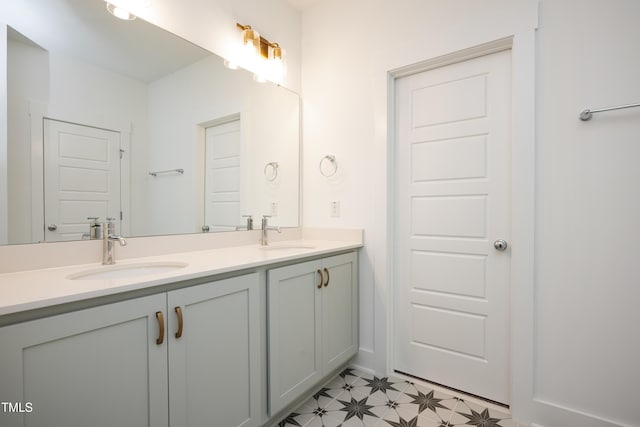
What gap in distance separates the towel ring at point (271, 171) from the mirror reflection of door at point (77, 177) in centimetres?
93

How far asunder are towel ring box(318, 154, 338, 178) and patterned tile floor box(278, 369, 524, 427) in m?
1.34

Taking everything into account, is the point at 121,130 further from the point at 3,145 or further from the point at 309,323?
the point at 309,323

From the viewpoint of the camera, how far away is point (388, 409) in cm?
170

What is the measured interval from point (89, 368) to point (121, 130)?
105 cm

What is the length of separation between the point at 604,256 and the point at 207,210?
1956 mm

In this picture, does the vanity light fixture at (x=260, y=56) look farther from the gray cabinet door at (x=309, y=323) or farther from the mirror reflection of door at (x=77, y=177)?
the gray cabinet door at (x=309, y=323)

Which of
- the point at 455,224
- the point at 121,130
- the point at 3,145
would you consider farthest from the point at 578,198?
the point at 3,145

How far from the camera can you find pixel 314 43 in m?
2.35

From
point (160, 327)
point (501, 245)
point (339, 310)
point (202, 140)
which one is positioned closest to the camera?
point (160, 327)

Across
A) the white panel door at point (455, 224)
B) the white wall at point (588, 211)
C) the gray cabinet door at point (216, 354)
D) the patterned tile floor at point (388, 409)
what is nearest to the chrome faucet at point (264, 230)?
the gray cabinet door at point (216, 354)

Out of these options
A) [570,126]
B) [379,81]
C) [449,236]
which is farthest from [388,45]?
[449,236]

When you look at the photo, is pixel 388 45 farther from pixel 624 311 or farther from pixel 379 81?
pixel 624 311

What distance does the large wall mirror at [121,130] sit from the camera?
1204 mm

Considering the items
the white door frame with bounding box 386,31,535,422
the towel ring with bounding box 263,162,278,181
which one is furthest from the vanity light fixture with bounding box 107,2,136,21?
the white door frame with bounding box 386,31,535,422
